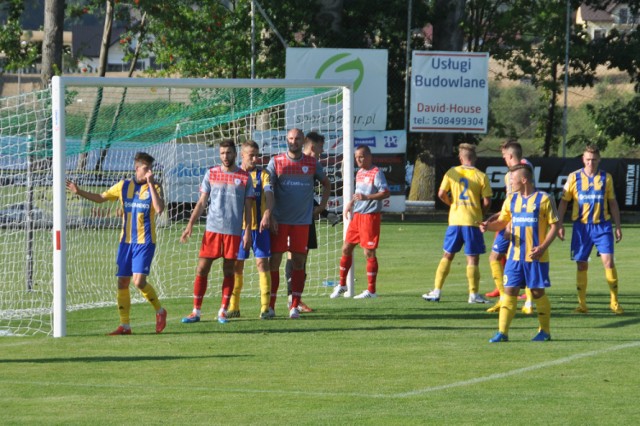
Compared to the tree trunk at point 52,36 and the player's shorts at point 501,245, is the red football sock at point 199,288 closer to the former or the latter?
the player's shorts at point 501,245

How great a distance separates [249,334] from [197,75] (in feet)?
85.7

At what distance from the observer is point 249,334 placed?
12.4m

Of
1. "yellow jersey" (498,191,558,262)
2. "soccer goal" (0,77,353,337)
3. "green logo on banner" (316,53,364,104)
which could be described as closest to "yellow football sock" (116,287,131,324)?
"soccer goal" (0,77,353,337)

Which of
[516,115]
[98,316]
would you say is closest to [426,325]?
[98,316]

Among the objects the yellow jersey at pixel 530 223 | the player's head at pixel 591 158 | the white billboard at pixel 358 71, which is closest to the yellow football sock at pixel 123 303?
the yellow jersey at pixel 530 223

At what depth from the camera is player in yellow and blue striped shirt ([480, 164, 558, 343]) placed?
11539 mm

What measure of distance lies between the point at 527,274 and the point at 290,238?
309cm

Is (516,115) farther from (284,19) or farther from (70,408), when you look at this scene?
(70,408)

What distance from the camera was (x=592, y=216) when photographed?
1402 cm

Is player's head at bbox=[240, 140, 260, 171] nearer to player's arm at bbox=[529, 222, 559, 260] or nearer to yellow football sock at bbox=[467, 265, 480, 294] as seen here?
yellow football sock at bbox=[467, 265, 480, 294]

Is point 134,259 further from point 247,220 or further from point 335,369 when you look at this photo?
point 335,369

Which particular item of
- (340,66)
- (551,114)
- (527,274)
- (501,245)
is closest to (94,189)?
(501,245)

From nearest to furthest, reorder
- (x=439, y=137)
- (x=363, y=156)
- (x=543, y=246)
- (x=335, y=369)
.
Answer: (x=335, y=369), (x=543, y=246), (x=363, y=156), (x=439, y=137)

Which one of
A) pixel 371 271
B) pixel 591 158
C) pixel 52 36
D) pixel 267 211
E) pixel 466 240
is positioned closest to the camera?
pixel 267 211
